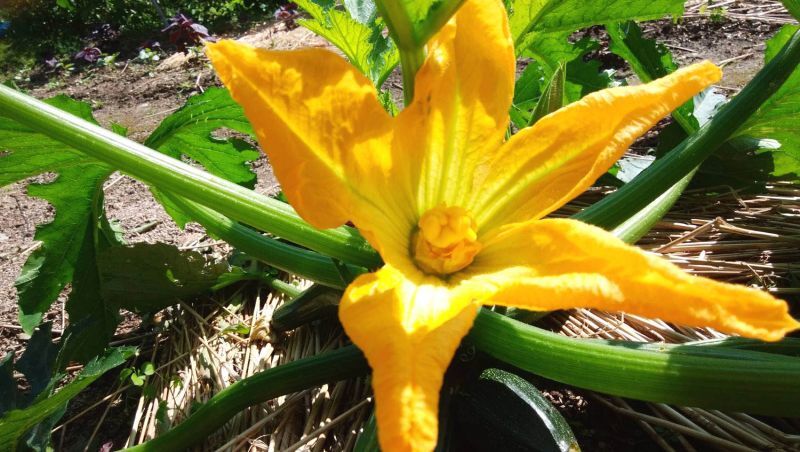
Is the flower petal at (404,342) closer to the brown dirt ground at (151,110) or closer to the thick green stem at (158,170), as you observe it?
the thick green stem at (158,170)

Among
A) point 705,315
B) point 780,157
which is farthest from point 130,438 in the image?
point 780,157

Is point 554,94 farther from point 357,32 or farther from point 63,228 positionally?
point 63,228

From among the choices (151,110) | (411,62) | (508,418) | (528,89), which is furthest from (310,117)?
(151,110)

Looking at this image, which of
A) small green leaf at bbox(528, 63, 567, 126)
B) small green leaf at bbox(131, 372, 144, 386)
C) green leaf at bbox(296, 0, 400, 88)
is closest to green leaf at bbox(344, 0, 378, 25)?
green leaf at bbox(296, 0, 400, 88)

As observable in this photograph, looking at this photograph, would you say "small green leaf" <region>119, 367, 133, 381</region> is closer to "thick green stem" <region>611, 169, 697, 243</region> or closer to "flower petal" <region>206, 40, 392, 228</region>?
"flower petal" <region>206, 40, 392, 228</region>

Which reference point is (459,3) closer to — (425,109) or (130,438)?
(425,109)

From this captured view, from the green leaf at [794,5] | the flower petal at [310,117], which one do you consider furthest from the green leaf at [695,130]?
the flower petal at [310,117]
